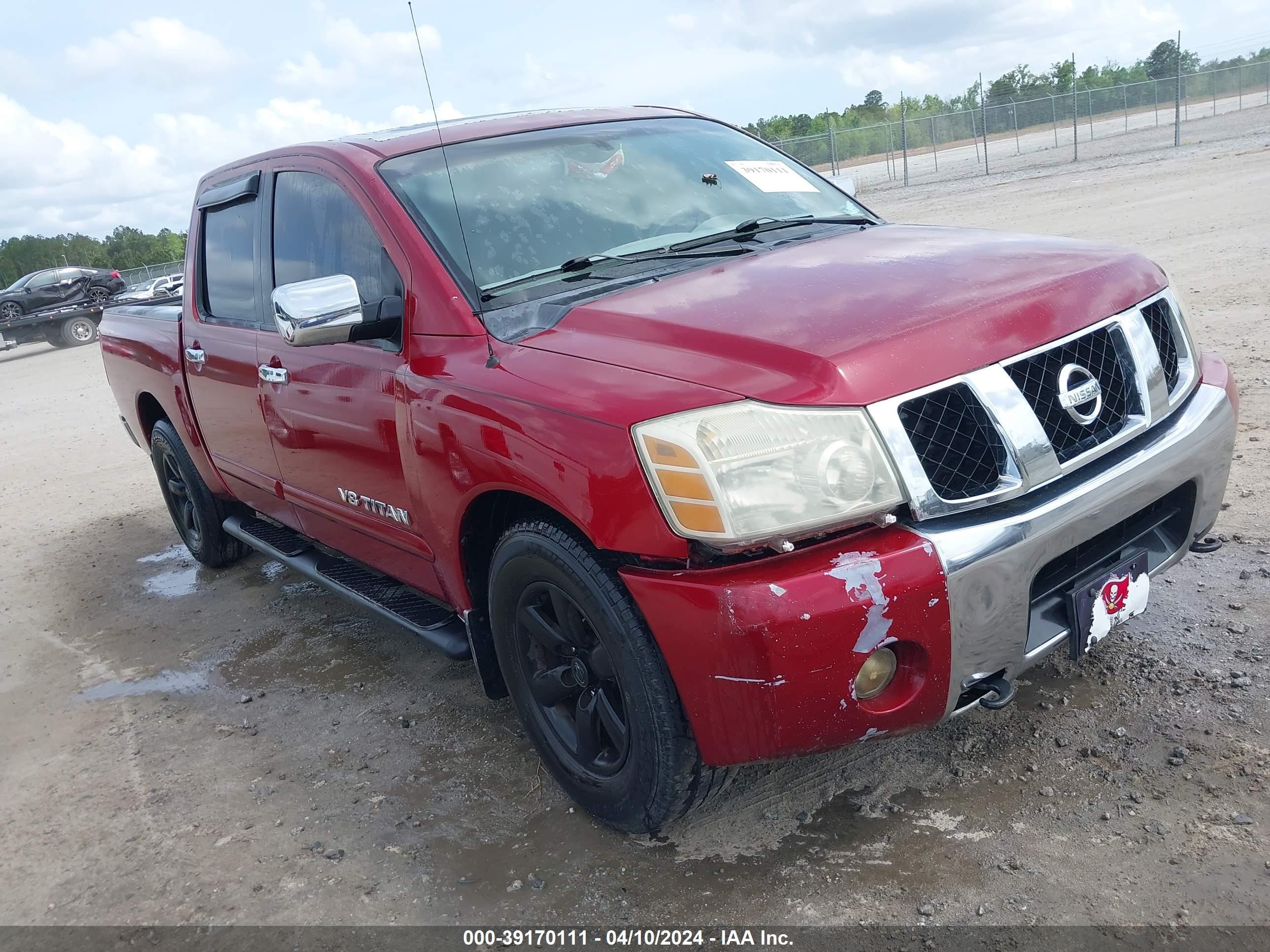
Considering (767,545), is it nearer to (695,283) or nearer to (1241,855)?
(695,283)

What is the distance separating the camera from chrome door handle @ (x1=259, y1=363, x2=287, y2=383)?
3.65 metres

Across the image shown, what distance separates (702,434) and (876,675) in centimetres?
62

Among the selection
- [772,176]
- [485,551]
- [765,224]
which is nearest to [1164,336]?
[765,224]

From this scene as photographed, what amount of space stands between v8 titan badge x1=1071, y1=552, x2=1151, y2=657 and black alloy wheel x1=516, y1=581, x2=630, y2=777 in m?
1.05

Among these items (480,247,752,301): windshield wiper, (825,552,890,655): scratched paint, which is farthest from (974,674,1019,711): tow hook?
(480,247,752,301): windshield wiper

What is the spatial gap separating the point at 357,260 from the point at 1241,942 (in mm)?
2838

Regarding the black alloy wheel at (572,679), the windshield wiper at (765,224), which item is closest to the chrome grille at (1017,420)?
the black alloy wheel at (572,679)

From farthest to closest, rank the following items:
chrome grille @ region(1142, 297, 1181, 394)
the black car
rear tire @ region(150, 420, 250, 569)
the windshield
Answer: the black car → rear tire @ region(150, 420, 250, 569) → the windshield → chrome grille @ region(1142, 297, 1181, 394)

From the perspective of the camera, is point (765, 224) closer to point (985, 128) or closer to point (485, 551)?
point (485, 551)

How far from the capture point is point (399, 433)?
3023mm

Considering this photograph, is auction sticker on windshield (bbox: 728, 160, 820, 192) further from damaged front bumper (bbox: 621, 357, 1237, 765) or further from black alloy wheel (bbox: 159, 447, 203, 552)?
black alloy wheel (bbox: 159, 447, 203, 552)

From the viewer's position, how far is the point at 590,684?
270 centimetres

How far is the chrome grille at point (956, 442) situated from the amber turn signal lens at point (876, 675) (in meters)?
0.35

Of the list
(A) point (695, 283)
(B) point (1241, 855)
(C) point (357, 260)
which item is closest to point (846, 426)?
(A) point (695, 283)
